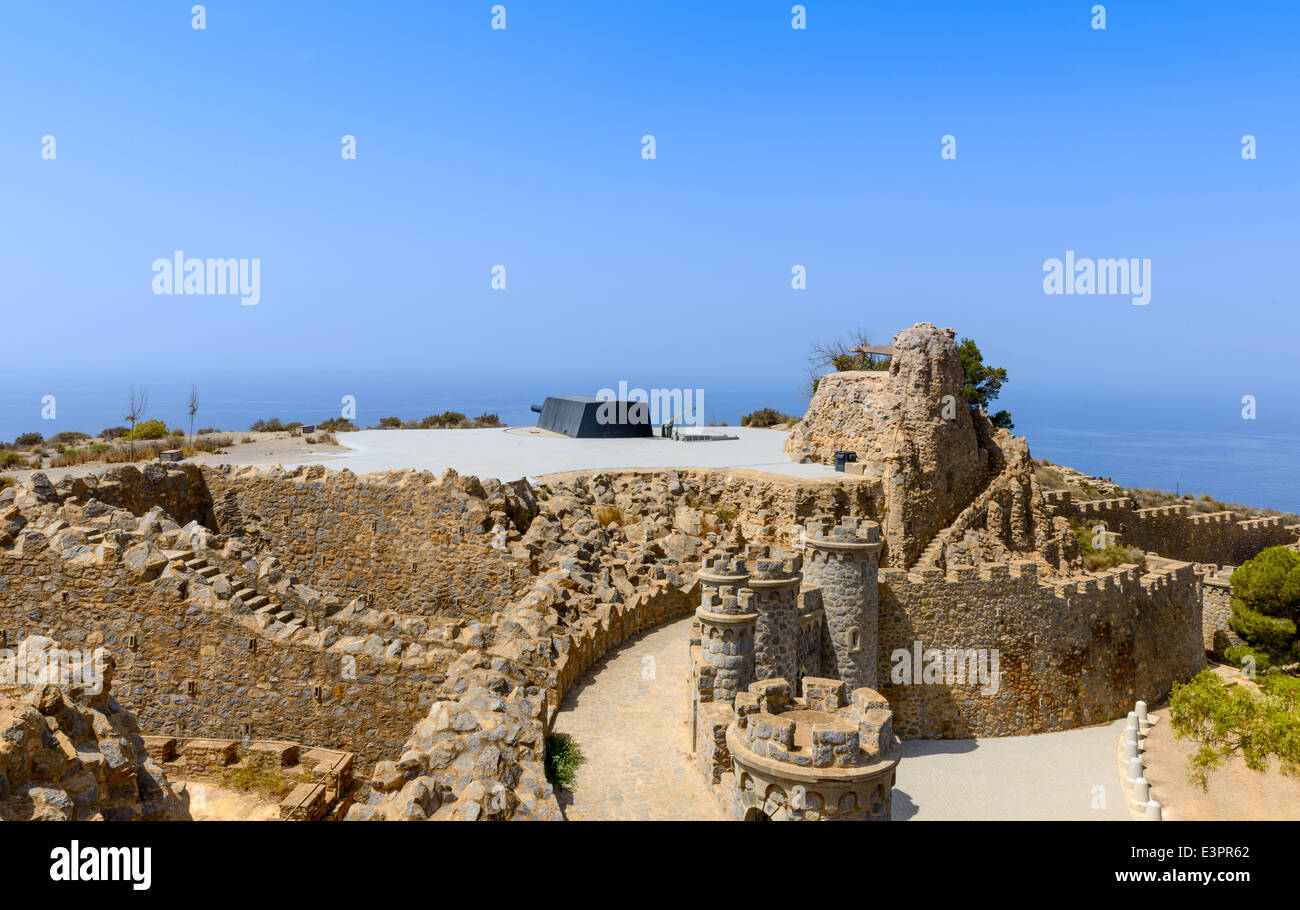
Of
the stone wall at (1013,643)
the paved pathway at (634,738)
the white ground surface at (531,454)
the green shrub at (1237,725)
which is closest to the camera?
the paved pathway at (634,738)

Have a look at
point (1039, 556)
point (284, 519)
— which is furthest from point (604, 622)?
point (1039, 556)

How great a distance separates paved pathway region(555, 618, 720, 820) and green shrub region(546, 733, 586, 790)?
0.10 metres

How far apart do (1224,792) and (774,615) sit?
387 inches

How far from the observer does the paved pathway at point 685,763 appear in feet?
32.1

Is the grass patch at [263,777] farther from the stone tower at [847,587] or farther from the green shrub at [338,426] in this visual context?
the green shrub at [338,426]

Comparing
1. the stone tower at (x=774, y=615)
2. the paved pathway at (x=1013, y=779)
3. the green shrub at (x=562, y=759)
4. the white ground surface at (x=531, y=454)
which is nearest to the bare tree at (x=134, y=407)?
the white ground surface at (x=531, y=454)

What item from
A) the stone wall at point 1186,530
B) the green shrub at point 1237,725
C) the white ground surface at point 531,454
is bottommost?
the green shrub at point 1237,725

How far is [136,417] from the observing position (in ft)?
124

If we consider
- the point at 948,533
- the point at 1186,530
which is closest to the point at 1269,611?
the point at 948,533

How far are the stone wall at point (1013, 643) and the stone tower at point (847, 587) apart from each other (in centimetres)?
149

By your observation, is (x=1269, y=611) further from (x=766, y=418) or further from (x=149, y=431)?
(x=149, y=431)

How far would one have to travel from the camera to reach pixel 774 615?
516 inches
